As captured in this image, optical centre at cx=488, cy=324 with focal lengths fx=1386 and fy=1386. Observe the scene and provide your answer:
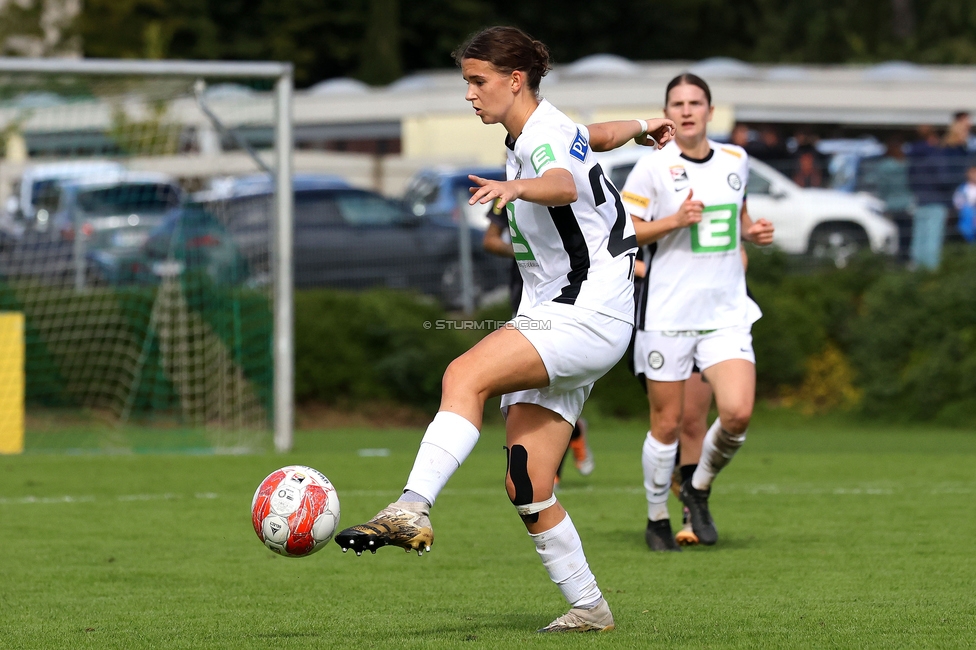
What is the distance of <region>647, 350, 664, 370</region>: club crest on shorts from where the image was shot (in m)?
7.20

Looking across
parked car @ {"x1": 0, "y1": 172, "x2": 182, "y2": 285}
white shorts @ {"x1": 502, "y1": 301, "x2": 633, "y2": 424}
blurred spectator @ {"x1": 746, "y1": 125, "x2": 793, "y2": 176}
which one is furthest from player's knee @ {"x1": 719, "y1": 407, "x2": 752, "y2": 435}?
blurred spectator @ {"x1": 746, "y1": 125, "x2": 793, "y2": 176}

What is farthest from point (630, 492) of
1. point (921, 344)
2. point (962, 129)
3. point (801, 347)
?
point (962, 129)

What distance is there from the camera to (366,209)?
58.8ft

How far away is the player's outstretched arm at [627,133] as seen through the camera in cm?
511

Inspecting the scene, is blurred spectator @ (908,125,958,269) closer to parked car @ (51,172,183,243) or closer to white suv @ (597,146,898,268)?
white suv @ (597,146,898,268)

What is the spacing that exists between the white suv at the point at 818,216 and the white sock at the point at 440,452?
12822mm

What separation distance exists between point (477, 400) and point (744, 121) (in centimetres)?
2463

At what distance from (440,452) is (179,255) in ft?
35.8

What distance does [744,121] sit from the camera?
92.5 feet

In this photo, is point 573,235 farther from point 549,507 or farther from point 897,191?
point 897,191

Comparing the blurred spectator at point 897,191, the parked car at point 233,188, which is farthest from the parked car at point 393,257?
the blurred spectator at point 897,191

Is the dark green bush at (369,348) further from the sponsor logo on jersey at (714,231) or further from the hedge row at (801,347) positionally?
the sponsor logo on jersey at (714,231)

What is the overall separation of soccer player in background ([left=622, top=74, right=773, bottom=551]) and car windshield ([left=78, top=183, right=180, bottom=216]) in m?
8.20

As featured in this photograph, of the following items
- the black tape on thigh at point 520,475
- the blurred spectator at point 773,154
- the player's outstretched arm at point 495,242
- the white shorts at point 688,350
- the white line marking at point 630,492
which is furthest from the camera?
the blurred spectator at point 773,154
